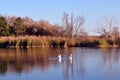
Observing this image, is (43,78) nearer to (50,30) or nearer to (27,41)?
(27,41)

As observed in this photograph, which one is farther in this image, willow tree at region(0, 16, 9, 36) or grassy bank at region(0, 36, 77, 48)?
willow tree at region(0, 16, 9, 36)

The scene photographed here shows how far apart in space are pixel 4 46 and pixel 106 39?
43.1 ft

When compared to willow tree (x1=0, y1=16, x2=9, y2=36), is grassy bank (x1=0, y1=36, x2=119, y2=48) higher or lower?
lower

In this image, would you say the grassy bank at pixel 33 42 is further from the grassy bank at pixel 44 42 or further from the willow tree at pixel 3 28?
the willow tree at pixel 3 28

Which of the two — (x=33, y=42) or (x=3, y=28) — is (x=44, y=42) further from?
(x=3, y=28)

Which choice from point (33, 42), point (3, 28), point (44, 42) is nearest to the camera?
point (33, 42)

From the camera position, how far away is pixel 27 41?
41.0 metres

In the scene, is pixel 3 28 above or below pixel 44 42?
above

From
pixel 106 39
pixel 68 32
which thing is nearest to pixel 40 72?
pixel 106 39

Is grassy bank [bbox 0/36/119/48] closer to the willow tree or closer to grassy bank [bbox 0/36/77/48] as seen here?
grassy bank [bbox 0/36/77/48]

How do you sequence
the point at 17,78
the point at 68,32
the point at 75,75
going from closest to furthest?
the point at 17,78 < the point at 75,75 < the point at 68,32

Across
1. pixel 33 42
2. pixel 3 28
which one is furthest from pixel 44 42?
pixel 3 28

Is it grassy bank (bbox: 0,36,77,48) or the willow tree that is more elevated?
the willow tree

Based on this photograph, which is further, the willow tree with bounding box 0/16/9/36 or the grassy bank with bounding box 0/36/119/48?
the willow tree with bounding box 0/16/9/36
